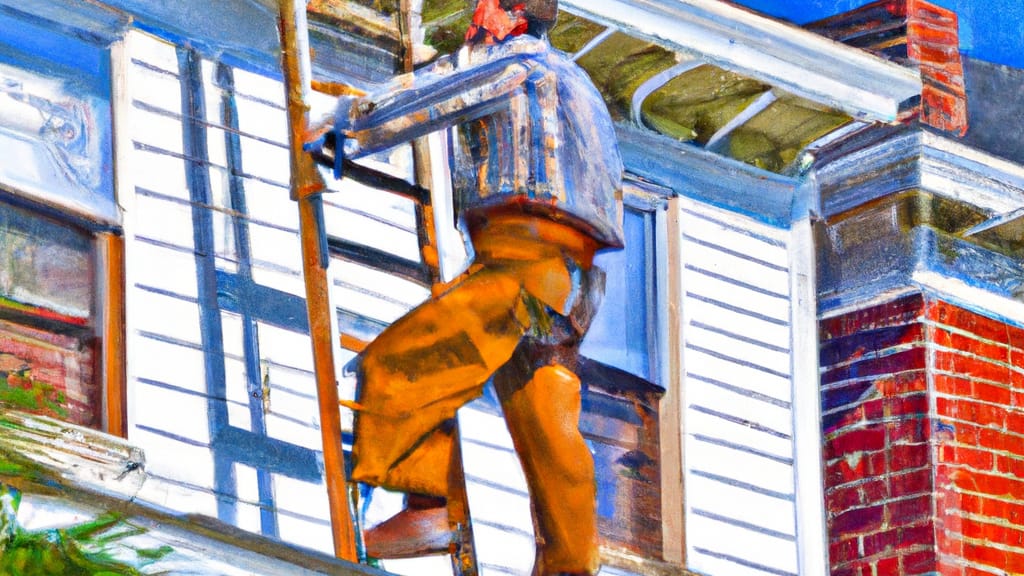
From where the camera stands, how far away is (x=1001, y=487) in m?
6.15

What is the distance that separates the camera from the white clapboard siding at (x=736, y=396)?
5.92 metres

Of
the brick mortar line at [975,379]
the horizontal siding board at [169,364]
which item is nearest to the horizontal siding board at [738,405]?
the brick mortar line at [975,379]

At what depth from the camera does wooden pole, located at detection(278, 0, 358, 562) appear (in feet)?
16.7

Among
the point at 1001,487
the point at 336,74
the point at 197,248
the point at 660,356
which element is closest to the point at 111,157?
the point at 197,248

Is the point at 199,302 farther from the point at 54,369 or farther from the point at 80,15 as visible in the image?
the point at 80,15

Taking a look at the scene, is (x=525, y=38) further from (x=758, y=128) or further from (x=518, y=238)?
(x=758, y=128)

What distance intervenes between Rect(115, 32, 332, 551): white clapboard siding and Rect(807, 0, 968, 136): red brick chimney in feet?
6.16

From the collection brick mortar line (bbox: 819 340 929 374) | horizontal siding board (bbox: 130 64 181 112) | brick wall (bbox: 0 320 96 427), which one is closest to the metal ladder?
horizontal siding board (bbox: 130 64 181 112)

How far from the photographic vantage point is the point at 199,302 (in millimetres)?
5098

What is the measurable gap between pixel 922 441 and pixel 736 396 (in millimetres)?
546

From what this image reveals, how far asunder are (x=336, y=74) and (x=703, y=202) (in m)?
1.27

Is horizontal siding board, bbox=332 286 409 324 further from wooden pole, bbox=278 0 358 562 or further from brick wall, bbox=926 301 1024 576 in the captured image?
brick wall, bbox=926 301 1024 576

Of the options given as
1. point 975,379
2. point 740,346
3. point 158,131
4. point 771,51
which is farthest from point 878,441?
point 158,131

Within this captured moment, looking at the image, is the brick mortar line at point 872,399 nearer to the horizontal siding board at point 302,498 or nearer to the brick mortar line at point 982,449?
the brick mortar line at point 982,449
